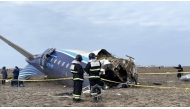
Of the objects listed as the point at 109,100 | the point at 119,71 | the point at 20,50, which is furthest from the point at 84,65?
the point at 20,50

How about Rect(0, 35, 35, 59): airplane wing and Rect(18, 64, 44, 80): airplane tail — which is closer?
Rect(18, 64, 44, 80): airplane tail

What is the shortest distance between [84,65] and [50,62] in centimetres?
508

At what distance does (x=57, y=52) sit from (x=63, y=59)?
1601 mm

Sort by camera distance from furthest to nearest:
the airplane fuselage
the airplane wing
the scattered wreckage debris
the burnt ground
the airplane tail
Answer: the airplane wing < the airplane tail < the airplane fuselage < the scattered wreckage debris < the burnt ground

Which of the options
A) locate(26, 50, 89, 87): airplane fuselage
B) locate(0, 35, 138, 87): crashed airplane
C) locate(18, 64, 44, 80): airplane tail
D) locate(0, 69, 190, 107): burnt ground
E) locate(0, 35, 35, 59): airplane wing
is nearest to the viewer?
locate(0, 69, 190, 107): burnt ground

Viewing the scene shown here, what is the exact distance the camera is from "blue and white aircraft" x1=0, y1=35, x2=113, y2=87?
67.7 ft

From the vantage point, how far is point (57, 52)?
2259 centimetres

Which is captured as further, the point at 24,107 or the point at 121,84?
the point at 121,84

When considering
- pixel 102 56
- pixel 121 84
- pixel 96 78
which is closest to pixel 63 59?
pixel 102 56

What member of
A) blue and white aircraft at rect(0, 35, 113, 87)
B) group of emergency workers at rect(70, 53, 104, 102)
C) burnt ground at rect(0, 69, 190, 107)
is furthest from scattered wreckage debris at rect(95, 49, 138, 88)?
group of emergency workers at rect(70, 53, 104, 102)

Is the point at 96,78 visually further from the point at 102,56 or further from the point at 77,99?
the point at 102,56

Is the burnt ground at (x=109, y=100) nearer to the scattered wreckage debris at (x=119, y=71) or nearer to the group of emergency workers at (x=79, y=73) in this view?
the group of emergency workers at (x=79, y=73)

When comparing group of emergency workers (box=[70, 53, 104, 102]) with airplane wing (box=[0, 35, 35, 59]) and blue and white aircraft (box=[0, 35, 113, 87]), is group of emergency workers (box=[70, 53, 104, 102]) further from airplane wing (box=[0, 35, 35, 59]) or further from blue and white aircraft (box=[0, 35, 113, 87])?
airplane wing (box=[0, 35, 35, 59])

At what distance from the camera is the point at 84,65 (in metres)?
18.6
